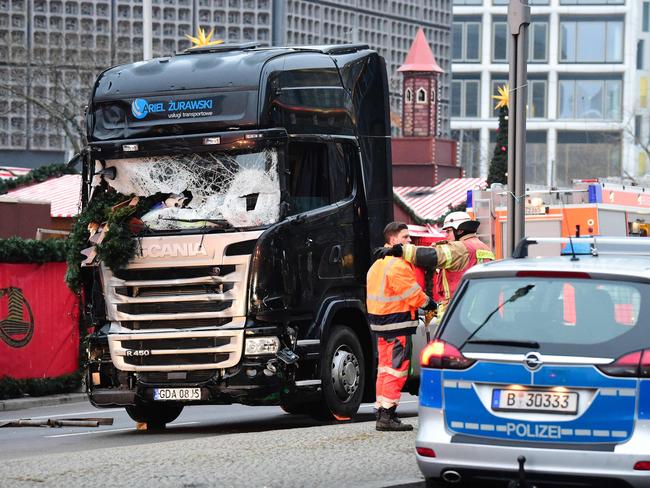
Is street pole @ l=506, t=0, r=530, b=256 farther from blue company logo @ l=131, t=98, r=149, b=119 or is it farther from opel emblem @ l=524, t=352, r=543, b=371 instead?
opel emblem @ l=524, t=352, r=543, b=371

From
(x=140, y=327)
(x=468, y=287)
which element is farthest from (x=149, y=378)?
(x=468, y=287)

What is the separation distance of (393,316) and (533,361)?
4.33 m

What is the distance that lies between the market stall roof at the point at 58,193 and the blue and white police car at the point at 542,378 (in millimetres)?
26484

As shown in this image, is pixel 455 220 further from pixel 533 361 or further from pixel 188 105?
pixel 533 361

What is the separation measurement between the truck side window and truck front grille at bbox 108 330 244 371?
130 cm

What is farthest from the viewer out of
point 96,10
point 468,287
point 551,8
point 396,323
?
point 551,8

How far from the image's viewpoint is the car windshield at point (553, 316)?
28.5 feet

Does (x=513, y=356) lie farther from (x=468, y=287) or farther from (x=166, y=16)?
(x=166, y=16)

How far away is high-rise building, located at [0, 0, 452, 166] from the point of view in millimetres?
52875

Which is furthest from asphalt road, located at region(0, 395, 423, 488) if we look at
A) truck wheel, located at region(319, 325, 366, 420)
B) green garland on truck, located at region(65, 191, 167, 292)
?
green garland on truck, located at region(65, 191, 167, 292)

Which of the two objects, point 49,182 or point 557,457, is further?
point 49,182

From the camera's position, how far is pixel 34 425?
17234 millimetres

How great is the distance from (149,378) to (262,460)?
3.85 meters

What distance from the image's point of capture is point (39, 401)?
71.7 ft
